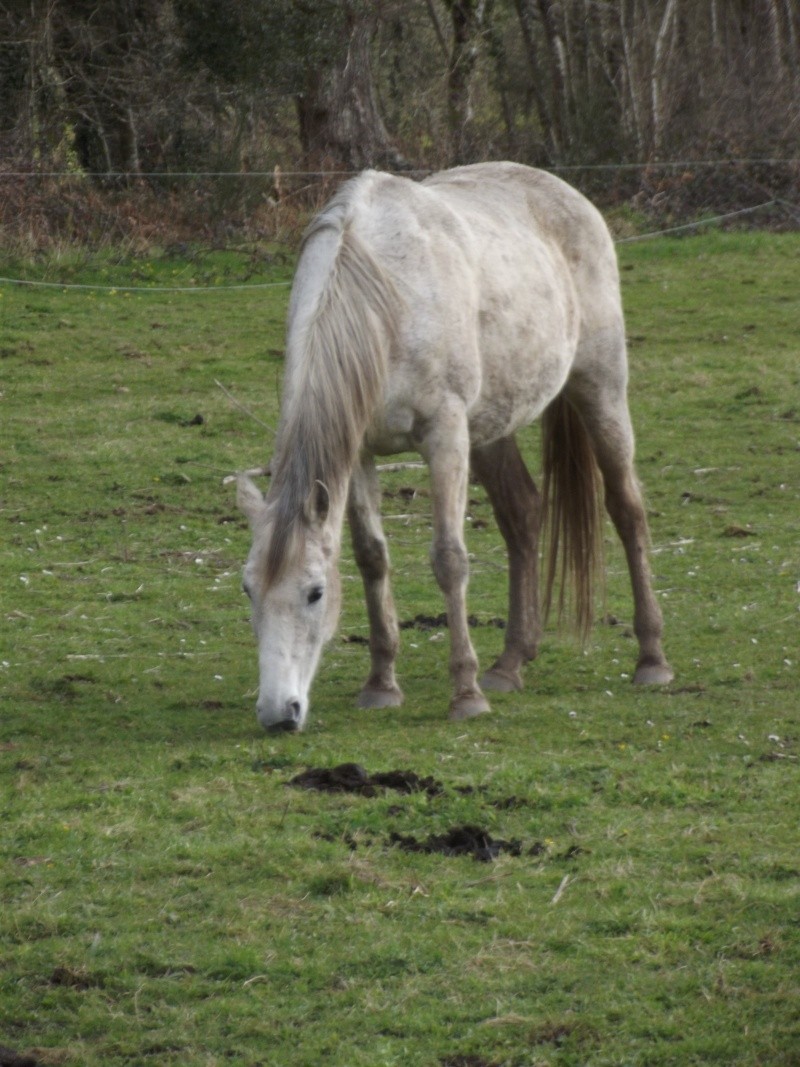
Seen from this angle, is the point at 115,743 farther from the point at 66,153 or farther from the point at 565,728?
the point at 66,153

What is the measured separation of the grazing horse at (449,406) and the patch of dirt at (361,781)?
204 mm

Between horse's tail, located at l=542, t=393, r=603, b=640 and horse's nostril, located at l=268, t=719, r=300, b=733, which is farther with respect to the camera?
horse's tail, located at l=542, t=393, r=603, b=640

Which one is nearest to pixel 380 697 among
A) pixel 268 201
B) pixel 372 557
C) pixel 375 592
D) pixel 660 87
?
pixel 375 592

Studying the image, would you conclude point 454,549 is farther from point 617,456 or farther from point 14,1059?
point 14,1059

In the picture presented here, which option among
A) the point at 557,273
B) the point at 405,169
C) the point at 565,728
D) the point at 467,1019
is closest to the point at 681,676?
the point at 565,728

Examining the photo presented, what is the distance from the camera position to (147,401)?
38.7 feet

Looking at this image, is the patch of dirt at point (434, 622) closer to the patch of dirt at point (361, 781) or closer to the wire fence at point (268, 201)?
the patch of dirt at point (361, 781)

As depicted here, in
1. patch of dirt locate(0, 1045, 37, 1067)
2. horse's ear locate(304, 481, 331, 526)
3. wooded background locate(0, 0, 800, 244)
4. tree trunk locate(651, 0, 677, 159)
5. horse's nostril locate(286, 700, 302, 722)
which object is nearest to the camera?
patch of dirt locate(0, 1045, 37, 1067)

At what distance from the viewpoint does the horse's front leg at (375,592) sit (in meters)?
5.95

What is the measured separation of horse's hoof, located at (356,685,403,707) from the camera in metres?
6.05

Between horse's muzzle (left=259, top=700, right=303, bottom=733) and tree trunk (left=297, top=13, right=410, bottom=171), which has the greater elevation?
tree trunk (left=297, top=13, right=410, bottom=171)

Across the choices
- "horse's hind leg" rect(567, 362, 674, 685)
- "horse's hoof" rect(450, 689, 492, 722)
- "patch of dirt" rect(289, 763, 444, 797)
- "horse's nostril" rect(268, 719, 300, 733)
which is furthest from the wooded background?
"patch of dirt" rect(289, 763, 444, 797)

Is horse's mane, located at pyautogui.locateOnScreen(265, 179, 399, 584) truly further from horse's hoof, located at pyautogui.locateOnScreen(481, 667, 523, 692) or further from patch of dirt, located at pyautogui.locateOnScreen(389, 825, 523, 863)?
horse's hoof, located at pyautogui.locateOnScreen(481, 667, 523, 692)

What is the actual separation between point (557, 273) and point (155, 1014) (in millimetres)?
4176
